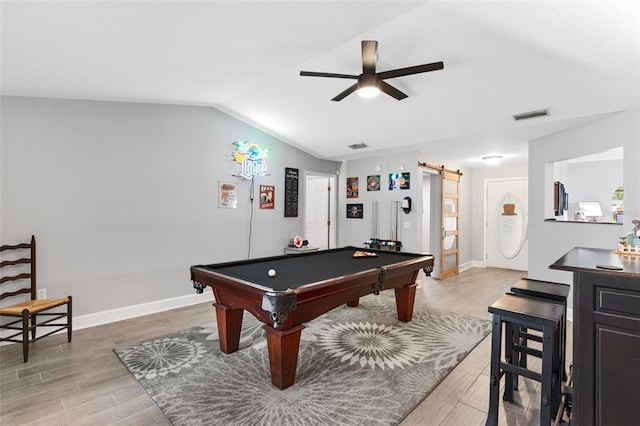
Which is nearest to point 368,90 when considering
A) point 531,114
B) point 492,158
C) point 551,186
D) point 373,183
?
point 531,114

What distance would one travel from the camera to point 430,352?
3.00 m

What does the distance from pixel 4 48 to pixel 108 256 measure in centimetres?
233

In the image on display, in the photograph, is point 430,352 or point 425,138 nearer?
point 430,352

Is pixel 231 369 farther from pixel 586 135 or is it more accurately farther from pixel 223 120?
pixel 586 135

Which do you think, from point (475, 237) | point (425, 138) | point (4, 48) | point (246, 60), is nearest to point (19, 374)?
point (4, 48)

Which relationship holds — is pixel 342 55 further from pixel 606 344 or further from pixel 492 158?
pixel 492 158

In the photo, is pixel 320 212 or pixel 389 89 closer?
pixel 389 89

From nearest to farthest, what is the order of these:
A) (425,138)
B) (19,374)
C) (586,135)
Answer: (19,374) < (586,135) < (425,138)

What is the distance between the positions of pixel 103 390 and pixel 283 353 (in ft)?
4.66

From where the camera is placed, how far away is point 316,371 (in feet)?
8.73

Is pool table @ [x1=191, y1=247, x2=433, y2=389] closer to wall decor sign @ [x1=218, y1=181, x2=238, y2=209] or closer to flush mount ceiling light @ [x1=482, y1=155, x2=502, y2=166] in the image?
wall decor sign @ [x1=218, y1=181, x2=238, y2=209]

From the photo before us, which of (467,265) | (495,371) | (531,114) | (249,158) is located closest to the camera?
(495,371)

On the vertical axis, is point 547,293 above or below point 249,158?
below

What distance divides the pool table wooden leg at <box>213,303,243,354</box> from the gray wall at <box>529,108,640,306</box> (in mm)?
4065
